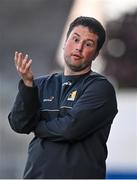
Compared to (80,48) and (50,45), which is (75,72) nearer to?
(80,48)

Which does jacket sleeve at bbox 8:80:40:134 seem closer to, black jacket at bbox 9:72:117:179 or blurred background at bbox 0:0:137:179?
black jacket at bbox 9:72:117:179

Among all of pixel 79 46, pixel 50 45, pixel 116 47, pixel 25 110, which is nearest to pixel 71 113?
pixel 25 110

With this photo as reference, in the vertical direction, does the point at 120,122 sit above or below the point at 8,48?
below

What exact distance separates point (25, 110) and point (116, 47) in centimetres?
485

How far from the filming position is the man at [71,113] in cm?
304

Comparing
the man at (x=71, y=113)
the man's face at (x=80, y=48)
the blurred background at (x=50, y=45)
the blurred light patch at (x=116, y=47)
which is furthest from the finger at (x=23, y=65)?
the blurred light patch at (x=116, y=47)

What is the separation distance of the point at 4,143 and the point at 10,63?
892 millimetres

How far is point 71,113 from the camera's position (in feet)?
10.1

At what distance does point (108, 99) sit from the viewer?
3.14 metres

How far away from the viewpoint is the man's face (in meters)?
3.13

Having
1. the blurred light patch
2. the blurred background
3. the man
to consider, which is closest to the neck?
the man

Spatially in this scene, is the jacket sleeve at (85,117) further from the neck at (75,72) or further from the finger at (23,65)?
the finger at (23,65)

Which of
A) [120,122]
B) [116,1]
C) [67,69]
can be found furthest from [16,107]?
[116,1]

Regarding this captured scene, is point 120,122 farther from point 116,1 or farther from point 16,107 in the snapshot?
point 16,107
